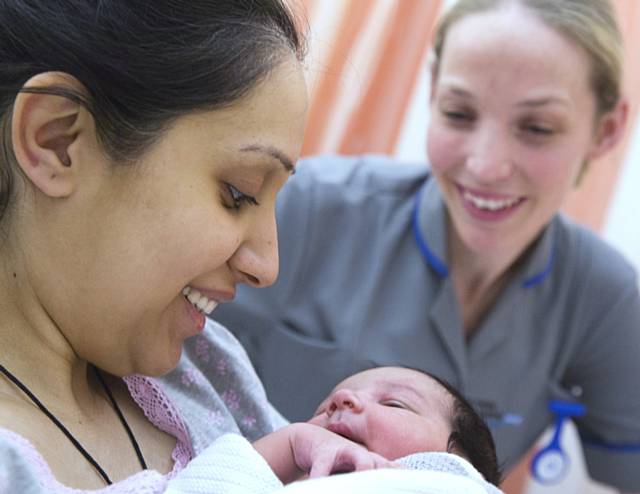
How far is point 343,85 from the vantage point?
6.75 feet

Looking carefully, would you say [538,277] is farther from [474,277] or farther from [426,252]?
[426,252]

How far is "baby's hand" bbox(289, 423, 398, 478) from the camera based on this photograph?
92cm

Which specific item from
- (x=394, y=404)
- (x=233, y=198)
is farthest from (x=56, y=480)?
(x=394, y=404)

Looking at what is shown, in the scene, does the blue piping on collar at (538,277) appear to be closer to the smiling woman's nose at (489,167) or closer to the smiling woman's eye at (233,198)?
the smiling woman's nose at (489,167)

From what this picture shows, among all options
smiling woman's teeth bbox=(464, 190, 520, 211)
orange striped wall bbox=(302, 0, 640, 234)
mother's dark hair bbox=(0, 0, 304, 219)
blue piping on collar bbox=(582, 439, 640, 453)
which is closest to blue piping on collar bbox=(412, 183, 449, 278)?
smiling woman's teeth bbox=(464, 190, 520, 211)

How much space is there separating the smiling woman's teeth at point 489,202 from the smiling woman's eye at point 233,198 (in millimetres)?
941

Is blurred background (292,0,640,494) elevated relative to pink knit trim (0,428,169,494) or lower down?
elevated

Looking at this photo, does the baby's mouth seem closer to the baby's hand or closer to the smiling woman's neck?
the baby's hand

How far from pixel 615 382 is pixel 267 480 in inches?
52.3

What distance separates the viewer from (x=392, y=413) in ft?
3.56

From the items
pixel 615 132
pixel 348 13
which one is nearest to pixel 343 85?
pixel 348 13

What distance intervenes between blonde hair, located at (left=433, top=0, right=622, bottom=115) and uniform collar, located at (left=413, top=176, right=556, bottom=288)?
26 cm

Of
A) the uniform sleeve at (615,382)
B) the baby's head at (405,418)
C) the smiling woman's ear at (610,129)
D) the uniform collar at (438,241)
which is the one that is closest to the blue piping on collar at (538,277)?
the uniform collar at (438,241)

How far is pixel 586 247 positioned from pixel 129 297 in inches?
52.2
